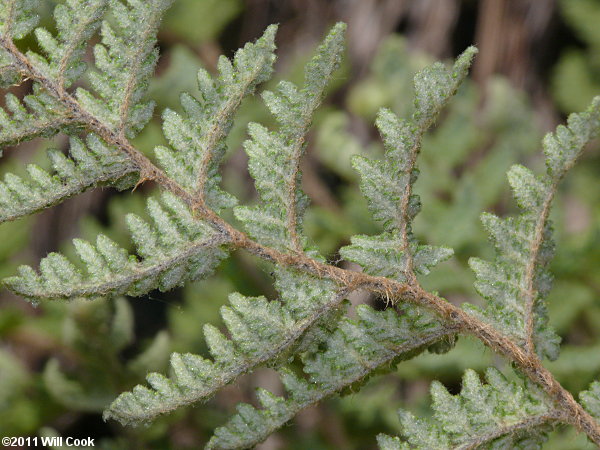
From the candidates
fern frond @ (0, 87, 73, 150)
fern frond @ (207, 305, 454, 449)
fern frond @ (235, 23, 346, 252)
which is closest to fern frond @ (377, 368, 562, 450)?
fern frond @ (207, 305, 454, 449)

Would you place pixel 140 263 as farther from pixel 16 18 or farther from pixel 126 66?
pixel 16 18

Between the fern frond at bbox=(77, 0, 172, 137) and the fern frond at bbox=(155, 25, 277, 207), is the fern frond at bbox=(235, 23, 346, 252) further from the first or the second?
the fern frond at bbox=(77, 0, 172, 137)

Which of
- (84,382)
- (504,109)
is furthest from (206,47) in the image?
(84,382)

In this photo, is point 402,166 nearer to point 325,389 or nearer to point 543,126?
point 325,389

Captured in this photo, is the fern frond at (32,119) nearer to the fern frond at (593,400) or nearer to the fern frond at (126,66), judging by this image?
the fern frond at (126,66)

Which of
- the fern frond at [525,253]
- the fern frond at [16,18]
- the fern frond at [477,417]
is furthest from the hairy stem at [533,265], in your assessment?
the fern frond at [16,18]
